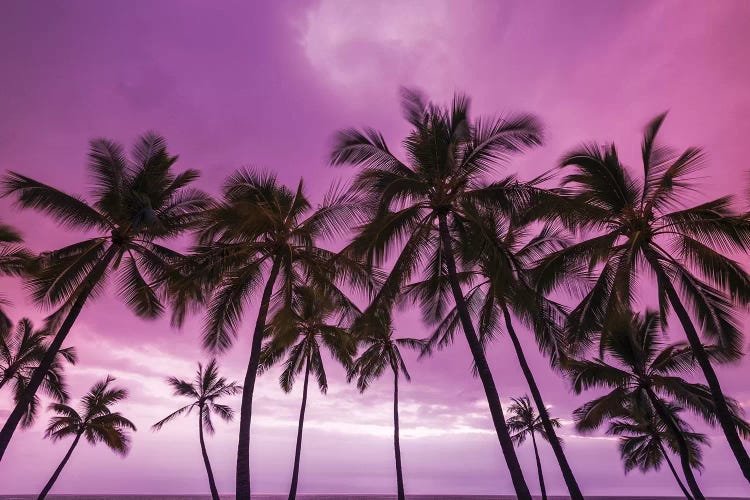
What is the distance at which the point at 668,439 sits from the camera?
28.4m

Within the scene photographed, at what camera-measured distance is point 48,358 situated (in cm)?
1349

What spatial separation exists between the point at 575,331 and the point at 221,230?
43.8 feet

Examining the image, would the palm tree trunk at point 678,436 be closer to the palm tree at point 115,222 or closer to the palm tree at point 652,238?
the palm tree at point 652,238

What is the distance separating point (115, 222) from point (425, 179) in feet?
38.9

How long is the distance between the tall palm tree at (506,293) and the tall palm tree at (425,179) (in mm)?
1059

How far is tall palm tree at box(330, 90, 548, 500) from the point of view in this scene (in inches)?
506

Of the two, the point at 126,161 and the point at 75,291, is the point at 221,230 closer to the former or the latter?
the point at 126,161

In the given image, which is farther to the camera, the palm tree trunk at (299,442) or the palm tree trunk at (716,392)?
the palm tree trunk at (299,442)

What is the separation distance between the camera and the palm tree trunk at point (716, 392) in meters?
10.7

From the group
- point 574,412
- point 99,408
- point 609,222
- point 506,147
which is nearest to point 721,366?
point 574,412

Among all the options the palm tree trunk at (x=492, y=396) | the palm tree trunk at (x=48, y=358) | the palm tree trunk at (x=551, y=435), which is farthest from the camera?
the palm tree trunk at (x=551, y=435)

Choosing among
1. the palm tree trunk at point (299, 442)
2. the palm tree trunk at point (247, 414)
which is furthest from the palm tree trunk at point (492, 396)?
the palm tree trunk at point (299, 442)

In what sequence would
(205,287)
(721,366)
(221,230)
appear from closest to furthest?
(205,287) < (221,230) < (721,366)

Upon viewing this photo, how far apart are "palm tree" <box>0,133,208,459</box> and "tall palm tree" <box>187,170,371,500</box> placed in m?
1.69
